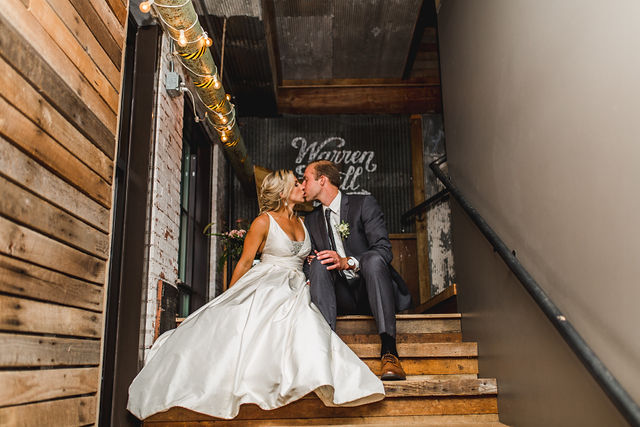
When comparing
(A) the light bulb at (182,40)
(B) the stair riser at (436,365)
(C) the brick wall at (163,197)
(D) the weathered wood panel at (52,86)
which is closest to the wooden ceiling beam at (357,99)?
(C) the brick wall at (163,197)

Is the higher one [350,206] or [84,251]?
[350,206]

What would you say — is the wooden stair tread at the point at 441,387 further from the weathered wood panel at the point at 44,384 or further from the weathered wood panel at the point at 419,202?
the weathered wood panel at the point at 419,202

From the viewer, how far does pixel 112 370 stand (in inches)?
121

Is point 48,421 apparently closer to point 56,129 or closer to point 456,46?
point 56,129

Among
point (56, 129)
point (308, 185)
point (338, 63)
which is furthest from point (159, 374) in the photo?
point (338, 63)

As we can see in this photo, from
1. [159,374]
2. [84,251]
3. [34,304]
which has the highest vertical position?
[84,251]

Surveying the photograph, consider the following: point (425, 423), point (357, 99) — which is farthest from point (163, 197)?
point (357, 99)

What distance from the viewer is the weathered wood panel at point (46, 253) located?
5.72 ft

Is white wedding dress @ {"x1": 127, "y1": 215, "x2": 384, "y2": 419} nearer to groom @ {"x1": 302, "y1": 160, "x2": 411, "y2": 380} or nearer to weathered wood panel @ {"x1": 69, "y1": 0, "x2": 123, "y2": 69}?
groom @ {"x1": 302, "y1": 160, "x2": 411, "y2": 380}

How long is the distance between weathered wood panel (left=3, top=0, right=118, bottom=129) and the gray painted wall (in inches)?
73.7

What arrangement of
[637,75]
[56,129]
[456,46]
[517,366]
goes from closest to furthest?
1. [637,75]
2. [56,129]
3. [517,366]
4. [456,46]

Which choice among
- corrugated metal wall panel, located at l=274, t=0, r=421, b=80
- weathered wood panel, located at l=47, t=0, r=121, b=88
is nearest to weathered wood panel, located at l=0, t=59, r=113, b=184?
weathered wood panel, located at l=47, t=0, r=121, b=88

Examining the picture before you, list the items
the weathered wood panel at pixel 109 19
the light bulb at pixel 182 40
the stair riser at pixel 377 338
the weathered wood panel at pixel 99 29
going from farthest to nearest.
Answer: the stair riser at pixel 377 338 < the light bulb at pixel 182 40 < the weathered wood panel at pixel 109 19 < the weathered wood panel at pixel 99 29

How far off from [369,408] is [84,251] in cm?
152
